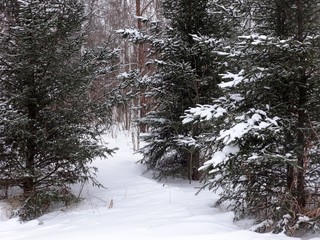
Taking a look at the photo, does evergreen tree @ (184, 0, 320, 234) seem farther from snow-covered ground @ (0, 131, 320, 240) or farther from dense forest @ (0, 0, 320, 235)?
snow-covered ground @ (0, 131, 320, 240)

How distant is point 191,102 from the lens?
344 inches

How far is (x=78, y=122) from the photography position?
735 centimetres

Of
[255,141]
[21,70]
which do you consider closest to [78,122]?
[21,70]

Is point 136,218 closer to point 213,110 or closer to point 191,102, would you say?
point 213,110

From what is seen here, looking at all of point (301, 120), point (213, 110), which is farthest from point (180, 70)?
point (301, 120)

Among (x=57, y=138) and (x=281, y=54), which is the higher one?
(x=281, y=54)

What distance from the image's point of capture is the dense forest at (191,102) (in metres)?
4.71

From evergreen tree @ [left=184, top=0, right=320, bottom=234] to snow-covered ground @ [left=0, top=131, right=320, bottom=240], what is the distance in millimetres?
642

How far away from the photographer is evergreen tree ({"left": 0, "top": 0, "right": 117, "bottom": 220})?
22.0 feet

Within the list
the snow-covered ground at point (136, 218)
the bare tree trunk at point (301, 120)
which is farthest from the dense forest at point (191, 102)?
the snow-covered ground at point (136, 218)

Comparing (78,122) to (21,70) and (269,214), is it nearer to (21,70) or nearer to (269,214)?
(21,70)

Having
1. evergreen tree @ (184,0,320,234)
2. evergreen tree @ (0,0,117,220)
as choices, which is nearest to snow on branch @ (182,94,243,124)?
evergreen tree @ (184,0,320,234)

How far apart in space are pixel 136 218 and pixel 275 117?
102 inches

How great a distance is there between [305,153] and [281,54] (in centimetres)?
135
